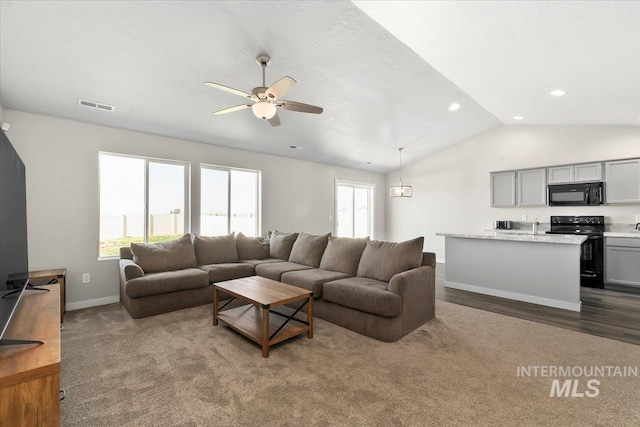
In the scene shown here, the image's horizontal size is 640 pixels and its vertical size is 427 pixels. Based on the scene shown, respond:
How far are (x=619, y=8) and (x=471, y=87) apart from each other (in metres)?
2.15

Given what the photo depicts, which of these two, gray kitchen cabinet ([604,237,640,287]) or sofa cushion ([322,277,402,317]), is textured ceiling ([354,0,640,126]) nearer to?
gray kitchen cabinet ([604,237,640,287])

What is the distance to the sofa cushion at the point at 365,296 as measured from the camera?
2.77 meters

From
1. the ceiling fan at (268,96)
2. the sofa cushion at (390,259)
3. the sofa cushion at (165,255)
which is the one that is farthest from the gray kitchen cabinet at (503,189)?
the sofa cushion at (165,255)

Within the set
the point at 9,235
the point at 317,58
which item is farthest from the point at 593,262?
the point at 9,235

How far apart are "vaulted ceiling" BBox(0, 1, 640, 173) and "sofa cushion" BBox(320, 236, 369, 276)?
210cm

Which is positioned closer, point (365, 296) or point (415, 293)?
point (365, 296)

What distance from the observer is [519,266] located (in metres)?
4.18

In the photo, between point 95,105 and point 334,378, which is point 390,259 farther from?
point 95,105

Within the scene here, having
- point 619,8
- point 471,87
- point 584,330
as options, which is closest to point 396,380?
point 584,330

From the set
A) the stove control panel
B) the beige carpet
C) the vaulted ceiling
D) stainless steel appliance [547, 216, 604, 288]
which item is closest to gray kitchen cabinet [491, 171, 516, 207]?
the stove control panel

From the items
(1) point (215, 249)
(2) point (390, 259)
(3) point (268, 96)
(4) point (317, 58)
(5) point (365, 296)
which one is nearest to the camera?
(3) point (268, 96)

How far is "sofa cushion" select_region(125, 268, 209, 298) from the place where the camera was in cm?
337

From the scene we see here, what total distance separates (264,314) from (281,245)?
2559 millimetres

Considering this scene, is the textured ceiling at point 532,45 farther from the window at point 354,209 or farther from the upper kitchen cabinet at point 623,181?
the window at point 354,209
